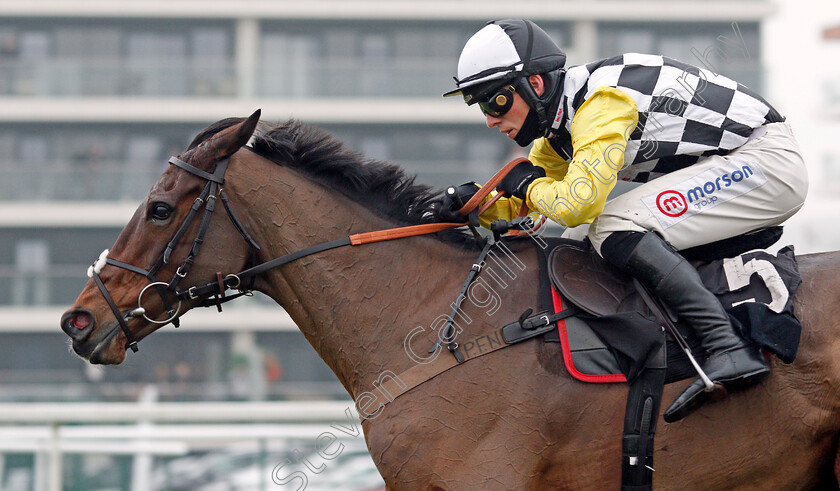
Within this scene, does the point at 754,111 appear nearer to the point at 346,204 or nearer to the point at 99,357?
the point at 346,204

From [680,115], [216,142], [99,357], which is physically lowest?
[99,357]

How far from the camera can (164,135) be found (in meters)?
26.2

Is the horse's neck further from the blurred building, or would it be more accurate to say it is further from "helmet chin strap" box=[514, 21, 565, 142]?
the blurred building

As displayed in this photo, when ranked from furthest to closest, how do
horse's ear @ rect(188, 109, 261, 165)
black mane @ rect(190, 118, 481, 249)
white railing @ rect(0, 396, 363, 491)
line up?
white railing @ rect(0, 396, 363, 491)
black mane @ rect(190, 118, 481, 249)
horse's ear @ rect(188, 109, 261, 165)

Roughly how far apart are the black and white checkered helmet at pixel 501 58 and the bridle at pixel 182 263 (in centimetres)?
89

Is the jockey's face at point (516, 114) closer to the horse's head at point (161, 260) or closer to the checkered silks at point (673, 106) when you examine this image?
the checkered silks at point (673, 106)

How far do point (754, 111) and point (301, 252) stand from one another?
167 cm

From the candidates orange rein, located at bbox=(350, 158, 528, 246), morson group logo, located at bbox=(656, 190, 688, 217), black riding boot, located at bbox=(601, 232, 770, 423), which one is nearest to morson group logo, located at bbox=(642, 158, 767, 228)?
morson group logo, located at bbox=(656, 190, 688, 217)

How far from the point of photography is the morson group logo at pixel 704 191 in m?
2.97

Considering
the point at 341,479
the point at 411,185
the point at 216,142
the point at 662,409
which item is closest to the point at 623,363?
the point at 662,409

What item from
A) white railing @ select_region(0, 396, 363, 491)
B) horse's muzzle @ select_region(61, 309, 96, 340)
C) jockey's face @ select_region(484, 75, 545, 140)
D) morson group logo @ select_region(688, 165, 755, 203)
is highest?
jockey's face @ select_region(484, 75, 545, 140)

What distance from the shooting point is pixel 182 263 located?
3047 millimetres

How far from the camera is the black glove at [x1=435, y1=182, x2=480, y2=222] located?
3209 mm

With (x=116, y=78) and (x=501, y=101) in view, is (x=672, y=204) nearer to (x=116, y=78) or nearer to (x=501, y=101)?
(x=501, y=101)
